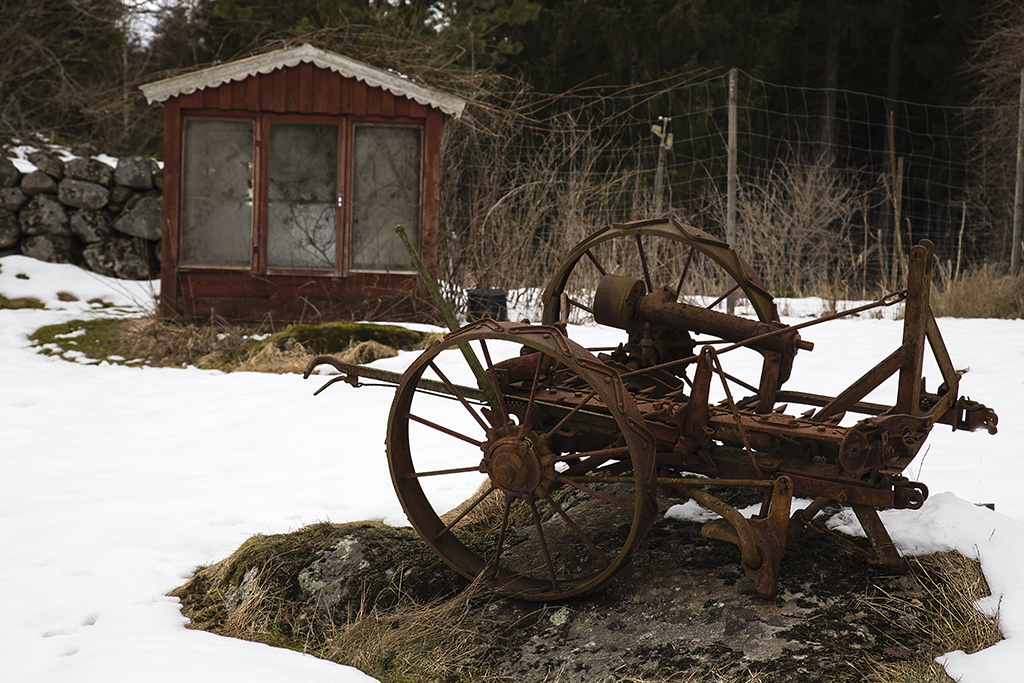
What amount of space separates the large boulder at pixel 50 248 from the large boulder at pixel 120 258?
7.5 inches

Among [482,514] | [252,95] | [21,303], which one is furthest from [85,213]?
[482,514]

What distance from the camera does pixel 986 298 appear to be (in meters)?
7.91

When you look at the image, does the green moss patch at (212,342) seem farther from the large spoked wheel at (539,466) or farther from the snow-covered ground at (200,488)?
the large spoked wheel at (539,466)

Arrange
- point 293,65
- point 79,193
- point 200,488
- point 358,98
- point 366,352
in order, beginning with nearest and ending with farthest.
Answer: point 200,488
point 366,352
point 293,65
point 358,98
point 79,193

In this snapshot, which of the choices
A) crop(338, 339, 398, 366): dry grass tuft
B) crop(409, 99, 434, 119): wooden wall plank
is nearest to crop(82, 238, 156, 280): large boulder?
crop(409, 99, 434, 119): wooden wall plank

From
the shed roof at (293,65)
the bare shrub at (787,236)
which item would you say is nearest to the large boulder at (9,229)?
the shed roof at (293,65)

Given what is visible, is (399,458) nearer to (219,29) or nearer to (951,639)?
(951,639)

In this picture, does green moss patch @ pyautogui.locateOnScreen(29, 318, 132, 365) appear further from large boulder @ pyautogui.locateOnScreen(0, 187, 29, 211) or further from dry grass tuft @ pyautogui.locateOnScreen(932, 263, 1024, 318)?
dry grass tuft @ pyautogui.locateOnScreen(932, 263, 1024, 318)

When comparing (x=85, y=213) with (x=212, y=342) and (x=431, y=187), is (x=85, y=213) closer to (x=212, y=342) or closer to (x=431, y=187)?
(x=212, y=342)

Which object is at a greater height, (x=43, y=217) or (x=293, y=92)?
(x=293, y=92)

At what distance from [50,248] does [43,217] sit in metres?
0.43

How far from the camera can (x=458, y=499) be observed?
4.06 metres

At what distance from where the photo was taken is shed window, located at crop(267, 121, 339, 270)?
27.3ft

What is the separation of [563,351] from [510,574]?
0.97 metres
